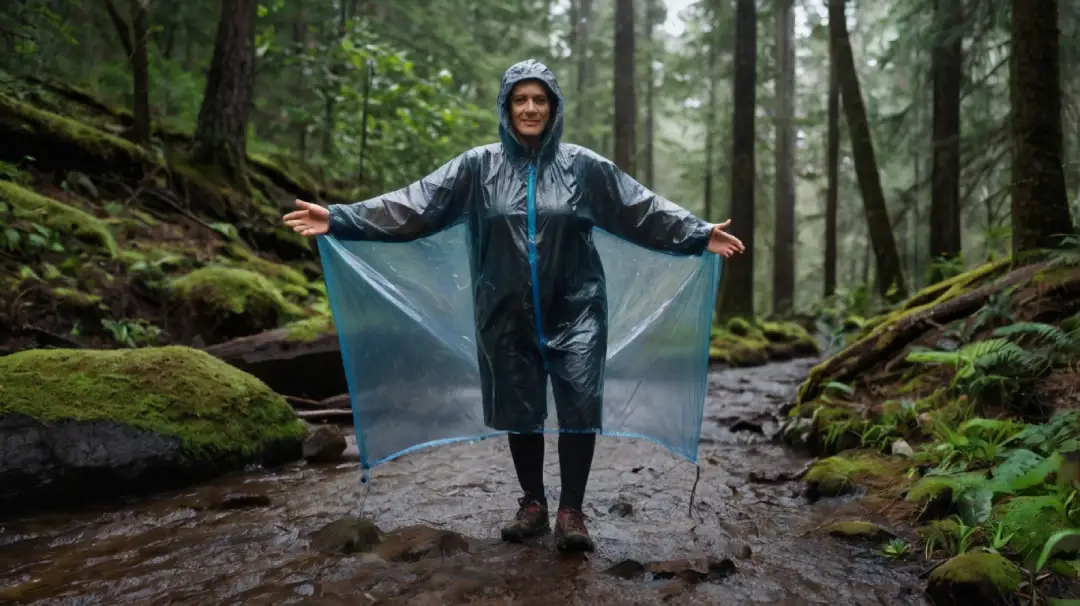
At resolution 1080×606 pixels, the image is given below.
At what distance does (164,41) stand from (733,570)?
13293 millimetres

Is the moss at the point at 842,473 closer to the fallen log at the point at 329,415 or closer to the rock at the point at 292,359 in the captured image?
the fallen log at the point at 329,415

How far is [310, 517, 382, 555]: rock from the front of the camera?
2.93 metres

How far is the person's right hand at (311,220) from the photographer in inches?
126

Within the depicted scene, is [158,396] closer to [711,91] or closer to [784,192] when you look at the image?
[784,192]

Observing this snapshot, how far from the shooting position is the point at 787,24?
77.8ft

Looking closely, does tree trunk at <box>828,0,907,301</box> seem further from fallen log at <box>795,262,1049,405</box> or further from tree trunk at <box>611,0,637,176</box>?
tree trunk at <box>611,0,637,176</box>

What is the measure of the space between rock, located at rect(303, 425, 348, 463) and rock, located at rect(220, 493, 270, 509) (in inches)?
39.0

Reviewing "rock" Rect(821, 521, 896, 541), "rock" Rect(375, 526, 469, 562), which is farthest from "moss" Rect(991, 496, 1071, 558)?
"rock" Rect(375, 526, 469, 562)

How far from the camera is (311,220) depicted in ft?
10.6

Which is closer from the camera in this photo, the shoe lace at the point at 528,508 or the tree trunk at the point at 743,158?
the shoe lace at the point at 528,508

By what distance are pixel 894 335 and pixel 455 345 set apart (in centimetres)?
394

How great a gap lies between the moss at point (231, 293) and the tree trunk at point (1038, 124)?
6650 mm

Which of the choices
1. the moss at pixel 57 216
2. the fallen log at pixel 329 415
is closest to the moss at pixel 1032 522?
the fallen log at pixel 329 415

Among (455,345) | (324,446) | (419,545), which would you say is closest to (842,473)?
(455,345)
